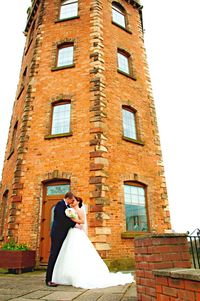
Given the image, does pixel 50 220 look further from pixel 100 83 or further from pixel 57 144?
pixel 100 83

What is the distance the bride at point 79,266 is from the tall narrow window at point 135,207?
403 centimetres

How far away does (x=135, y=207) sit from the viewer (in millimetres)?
9922

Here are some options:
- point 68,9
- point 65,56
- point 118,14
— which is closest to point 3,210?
point 65,56

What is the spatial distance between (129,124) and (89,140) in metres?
2.71

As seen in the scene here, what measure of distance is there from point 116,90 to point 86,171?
4.55 m

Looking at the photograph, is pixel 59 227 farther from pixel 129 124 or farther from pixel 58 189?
pixel 129 124

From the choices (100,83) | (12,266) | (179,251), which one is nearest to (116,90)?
(100,83)

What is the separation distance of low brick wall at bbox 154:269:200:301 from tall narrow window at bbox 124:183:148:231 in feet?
22.5

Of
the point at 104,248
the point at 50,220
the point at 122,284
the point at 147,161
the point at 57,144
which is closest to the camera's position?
the point at 122,284

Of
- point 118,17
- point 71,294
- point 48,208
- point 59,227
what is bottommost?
point 71,294

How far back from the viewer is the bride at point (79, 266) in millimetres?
4989

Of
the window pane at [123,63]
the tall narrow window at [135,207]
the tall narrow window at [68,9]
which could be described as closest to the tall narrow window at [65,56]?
the tall narrow window at [68,9]

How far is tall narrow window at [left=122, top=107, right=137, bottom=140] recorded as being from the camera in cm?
Result: 1144

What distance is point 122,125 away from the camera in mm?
11102
